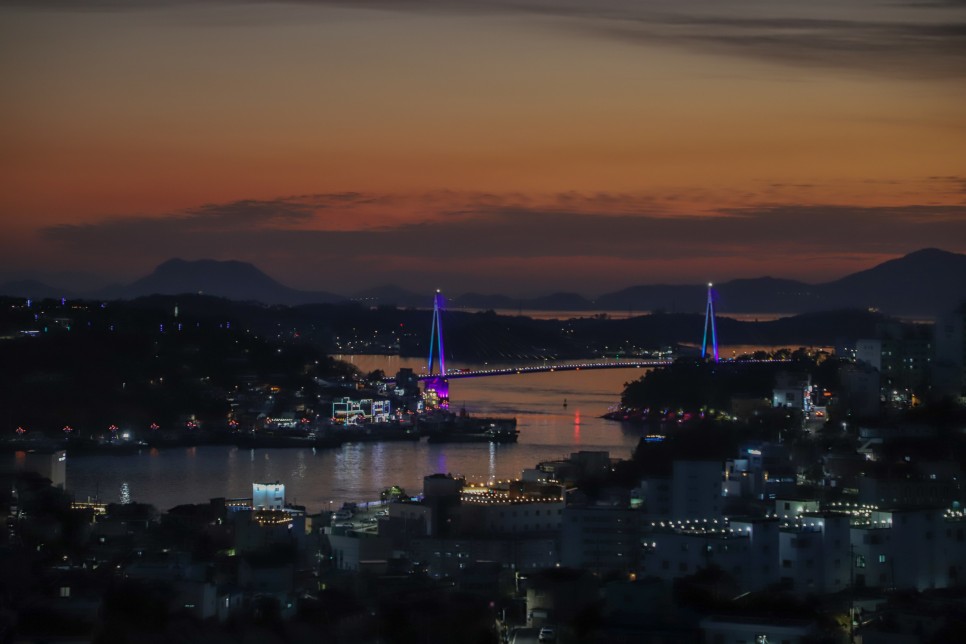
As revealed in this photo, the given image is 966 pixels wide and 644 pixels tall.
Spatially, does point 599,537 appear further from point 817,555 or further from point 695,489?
point 817,555

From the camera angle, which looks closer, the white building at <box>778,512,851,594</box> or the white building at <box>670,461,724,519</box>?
the white building at <box>778,512,851,594</box>

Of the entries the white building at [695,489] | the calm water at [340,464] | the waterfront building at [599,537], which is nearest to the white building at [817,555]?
the waterfront building at [599,537]

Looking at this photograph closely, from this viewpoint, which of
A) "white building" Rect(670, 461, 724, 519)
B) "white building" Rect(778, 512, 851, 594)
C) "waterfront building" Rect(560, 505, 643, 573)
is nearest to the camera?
"white building" Rect(778, 512, 851, 594)

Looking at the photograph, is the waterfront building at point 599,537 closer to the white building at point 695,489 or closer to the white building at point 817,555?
the white building at point 695,489

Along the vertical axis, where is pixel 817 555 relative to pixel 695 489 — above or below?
below

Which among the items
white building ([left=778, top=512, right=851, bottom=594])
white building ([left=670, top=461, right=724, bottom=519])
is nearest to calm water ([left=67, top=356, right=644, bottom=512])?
white building ([left=670, top=461, right=724, bottom=519])

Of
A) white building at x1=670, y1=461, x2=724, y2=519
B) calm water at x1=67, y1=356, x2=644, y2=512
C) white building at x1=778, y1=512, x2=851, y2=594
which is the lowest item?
white building at x1=778, y1=512, x2=851, y2=594

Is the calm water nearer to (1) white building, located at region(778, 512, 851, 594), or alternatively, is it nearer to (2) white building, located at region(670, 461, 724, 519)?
(2) white building, located at region(670, 461, 724, 519)

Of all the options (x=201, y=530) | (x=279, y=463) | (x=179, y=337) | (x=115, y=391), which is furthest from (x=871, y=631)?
(x=179, y=337)

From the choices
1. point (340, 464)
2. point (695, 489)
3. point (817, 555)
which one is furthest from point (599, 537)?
point (340, 464)
